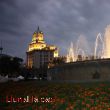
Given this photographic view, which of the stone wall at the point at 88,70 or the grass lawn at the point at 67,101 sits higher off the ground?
the stone wall at the point at 88,70

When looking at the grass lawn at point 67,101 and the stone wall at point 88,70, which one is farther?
the stone wall at point 88,70

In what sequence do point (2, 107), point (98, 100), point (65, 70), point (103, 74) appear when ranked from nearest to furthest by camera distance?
1. point (98, 100)
2. point (2, 107)
3. point (103, 74)
4. point (65, 70)

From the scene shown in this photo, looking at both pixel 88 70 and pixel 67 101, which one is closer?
pixel 67 101

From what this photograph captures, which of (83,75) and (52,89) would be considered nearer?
(52,89)

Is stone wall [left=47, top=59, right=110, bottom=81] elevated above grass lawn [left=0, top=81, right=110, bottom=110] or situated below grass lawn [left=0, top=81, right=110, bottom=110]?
above

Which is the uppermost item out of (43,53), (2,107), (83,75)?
(43,53)

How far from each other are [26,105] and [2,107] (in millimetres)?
1515

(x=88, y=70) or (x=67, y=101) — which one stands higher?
(x=88, y=70)

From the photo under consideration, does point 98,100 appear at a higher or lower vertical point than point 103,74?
lower

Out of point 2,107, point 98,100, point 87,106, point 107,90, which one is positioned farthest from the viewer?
point 107,90

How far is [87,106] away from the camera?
40.7ft

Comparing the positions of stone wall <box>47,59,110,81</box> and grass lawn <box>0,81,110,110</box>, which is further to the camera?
stone wall <box>47,59,110,81</box>

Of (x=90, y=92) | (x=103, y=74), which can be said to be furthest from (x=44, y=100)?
(x=103, y=74)

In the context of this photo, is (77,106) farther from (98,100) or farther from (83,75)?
(83,75)
